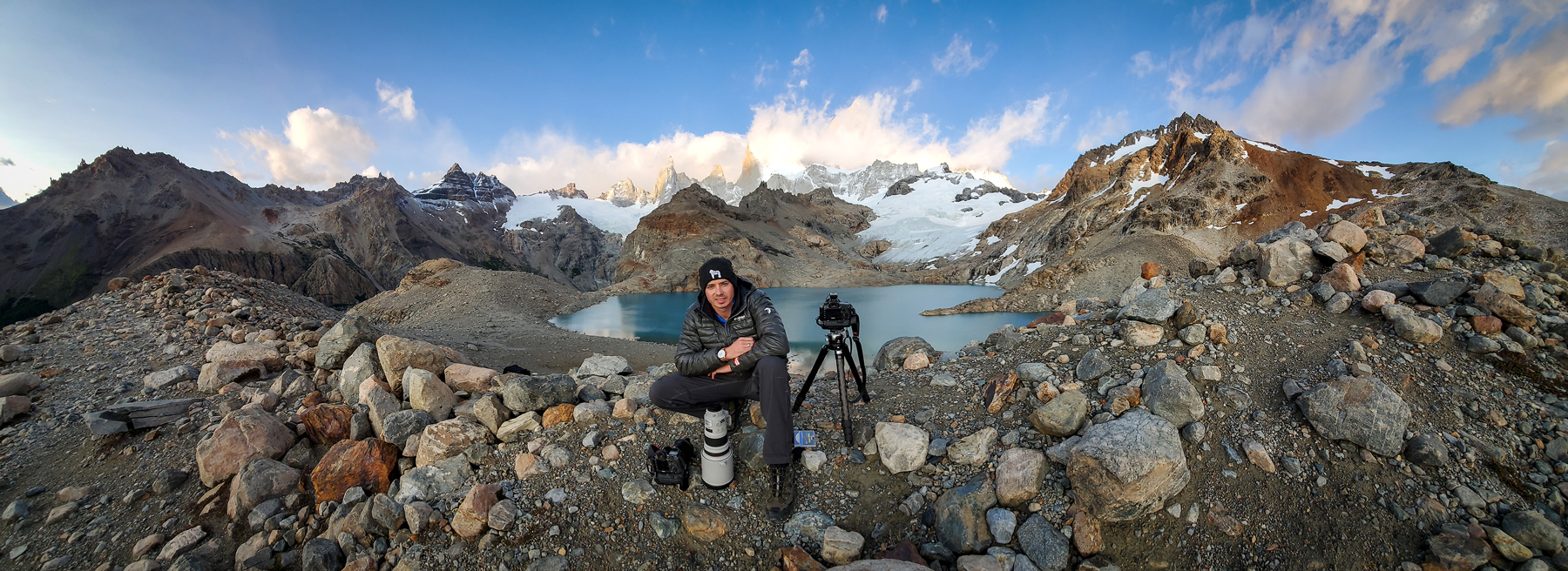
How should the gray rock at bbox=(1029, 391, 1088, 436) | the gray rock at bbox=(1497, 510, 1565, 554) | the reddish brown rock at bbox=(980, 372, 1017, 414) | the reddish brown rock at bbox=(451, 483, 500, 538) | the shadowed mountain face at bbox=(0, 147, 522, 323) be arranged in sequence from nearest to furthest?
1. the gray rock at bbox=(1497, 510, 1565, 554)
2. the reddish brown rock at bbox=(451, 483, 500, 538)
3. the gray rock at bbox=(1029, 391, 1088, 436)
4. the reddish brown rock at bbox=(980, 372, 1017, 414)
5. the shadowed mountain face at bbox=(0, 147, 522, 323)

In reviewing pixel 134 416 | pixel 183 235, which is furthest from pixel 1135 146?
pixel 183 235

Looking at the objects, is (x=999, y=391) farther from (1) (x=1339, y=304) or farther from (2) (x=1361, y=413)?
(1) (x=1339, y=304)

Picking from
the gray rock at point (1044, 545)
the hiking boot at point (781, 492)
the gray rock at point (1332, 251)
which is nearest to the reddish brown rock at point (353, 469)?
the hiking boot at point (781, 492)

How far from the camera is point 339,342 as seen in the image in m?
5.25

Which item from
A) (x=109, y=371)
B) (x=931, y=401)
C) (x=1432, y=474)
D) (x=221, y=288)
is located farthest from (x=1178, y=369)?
(x=221, y=288)

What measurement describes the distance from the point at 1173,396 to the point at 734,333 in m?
3.15

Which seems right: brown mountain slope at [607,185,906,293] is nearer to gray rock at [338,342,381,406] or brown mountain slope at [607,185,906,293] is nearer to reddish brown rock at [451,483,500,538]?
gray rock at [338,342,381,406]

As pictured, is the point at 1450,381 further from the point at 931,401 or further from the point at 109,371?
the point at 109,371

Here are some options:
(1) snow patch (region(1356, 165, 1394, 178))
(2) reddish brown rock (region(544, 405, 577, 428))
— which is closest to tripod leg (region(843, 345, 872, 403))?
(2) reddish brown rock (region(544, 405, 577, 428))

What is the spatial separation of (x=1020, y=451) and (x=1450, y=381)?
2.98 metres

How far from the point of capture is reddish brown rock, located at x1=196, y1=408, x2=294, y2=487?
3.42m

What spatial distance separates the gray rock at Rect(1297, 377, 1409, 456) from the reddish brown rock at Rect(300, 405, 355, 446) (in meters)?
7.06

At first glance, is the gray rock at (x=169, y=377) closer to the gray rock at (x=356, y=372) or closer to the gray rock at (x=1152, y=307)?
the gray rock at (x=356, y=372)

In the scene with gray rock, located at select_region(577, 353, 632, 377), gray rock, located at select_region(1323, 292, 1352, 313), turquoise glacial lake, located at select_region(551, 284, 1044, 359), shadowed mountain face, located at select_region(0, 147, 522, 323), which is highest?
shadowed mountain face, located at select_region(0, 147, 522, 323)
